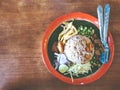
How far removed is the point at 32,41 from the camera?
127 centimetres

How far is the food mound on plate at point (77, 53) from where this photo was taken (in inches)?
48.8

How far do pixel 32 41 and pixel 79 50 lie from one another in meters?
0.19

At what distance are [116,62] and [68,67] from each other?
19cm

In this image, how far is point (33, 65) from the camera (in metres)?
1.25

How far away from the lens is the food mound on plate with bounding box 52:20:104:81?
48.8 inches

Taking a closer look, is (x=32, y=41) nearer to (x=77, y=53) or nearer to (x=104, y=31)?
(x=77, y=53)

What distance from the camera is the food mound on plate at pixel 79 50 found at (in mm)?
1239

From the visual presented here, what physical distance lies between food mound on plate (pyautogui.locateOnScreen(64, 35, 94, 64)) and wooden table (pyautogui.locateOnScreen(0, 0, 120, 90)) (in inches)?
3.9

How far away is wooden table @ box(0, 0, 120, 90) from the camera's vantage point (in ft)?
4.05

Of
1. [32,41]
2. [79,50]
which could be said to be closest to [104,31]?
[79,50]

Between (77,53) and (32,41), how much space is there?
0.18 metres

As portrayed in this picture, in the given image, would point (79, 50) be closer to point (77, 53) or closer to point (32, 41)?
point (77, 53)

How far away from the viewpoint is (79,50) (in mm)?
1240

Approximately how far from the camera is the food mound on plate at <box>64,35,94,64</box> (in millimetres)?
1239
